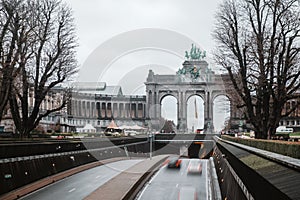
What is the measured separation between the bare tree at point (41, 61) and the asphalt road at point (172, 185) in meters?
13.9

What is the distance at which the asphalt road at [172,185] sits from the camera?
2952 centimetres

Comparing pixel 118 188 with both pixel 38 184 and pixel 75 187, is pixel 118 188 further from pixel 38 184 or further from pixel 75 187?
pixel 38 184

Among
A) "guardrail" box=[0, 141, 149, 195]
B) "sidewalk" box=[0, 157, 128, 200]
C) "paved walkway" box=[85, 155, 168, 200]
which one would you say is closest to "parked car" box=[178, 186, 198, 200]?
"paved walkway" box=[85, 155, 168, 200]

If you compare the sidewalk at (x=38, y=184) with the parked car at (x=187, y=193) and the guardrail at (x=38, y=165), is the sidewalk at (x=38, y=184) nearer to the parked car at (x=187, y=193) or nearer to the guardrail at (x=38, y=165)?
the guardrail at (x=38, y=165)

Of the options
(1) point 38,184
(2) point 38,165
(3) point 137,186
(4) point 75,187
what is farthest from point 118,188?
(2) point 38,165

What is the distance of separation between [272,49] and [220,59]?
27.4 ft

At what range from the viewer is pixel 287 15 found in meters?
38.2

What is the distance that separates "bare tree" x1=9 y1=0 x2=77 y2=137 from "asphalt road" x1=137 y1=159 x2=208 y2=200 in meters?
13.9

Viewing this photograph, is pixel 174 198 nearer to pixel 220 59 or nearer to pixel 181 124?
pixel 220 59

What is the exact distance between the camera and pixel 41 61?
49.5 m

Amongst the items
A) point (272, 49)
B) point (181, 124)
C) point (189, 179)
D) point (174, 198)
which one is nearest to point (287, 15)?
point (272, 49)

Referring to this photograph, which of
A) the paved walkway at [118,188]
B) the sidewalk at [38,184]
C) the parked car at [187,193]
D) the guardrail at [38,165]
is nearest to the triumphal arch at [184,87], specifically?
the guardrail at [38,165]

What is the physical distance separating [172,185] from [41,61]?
77.0ft

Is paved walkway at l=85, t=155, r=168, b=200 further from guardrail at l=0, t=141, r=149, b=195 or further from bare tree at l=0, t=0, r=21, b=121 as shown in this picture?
bare tree at l=0, t=0, r=21, b=121
